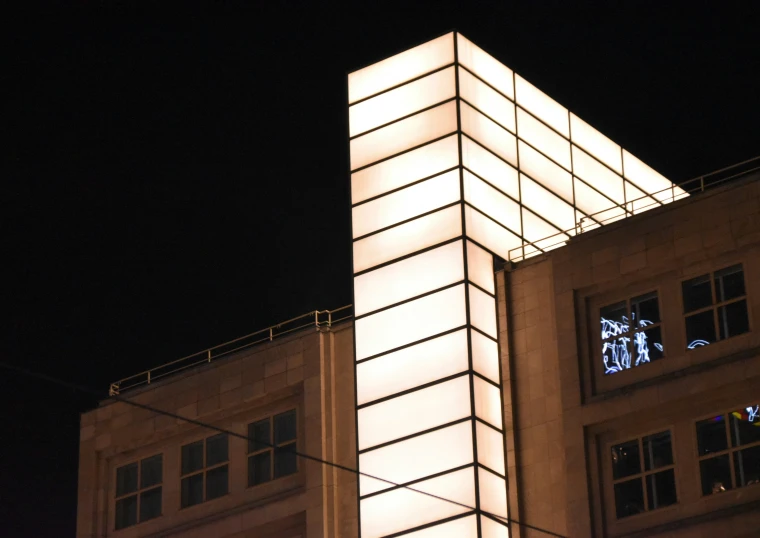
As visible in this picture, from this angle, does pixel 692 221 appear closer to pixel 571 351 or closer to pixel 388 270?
pixel 571 351

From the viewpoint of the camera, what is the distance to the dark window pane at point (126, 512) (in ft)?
194

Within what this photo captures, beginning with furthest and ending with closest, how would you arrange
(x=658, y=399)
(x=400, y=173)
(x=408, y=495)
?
(x=400, y=173) < (x=408, y=495) < (x=658, y=399)

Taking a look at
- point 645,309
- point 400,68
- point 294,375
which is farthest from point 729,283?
point 294,375

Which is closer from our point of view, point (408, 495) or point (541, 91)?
point (408, 495)

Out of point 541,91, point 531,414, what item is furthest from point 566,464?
point 541,91

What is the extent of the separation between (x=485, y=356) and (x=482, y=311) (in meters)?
1.39

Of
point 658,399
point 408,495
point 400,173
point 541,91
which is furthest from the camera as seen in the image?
point 541,91

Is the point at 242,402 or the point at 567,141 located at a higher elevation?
the point at 567,141

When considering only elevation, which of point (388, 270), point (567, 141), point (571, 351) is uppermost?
point (567, 141)

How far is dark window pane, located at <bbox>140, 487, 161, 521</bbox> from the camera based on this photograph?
58.3 m

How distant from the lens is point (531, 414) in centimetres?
5069

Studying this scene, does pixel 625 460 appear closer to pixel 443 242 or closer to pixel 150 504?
pixel 443 242

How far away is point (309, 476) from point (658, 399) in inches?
463

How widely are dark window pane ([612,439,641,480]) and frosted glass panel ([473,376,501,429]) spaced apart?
3775 mm
